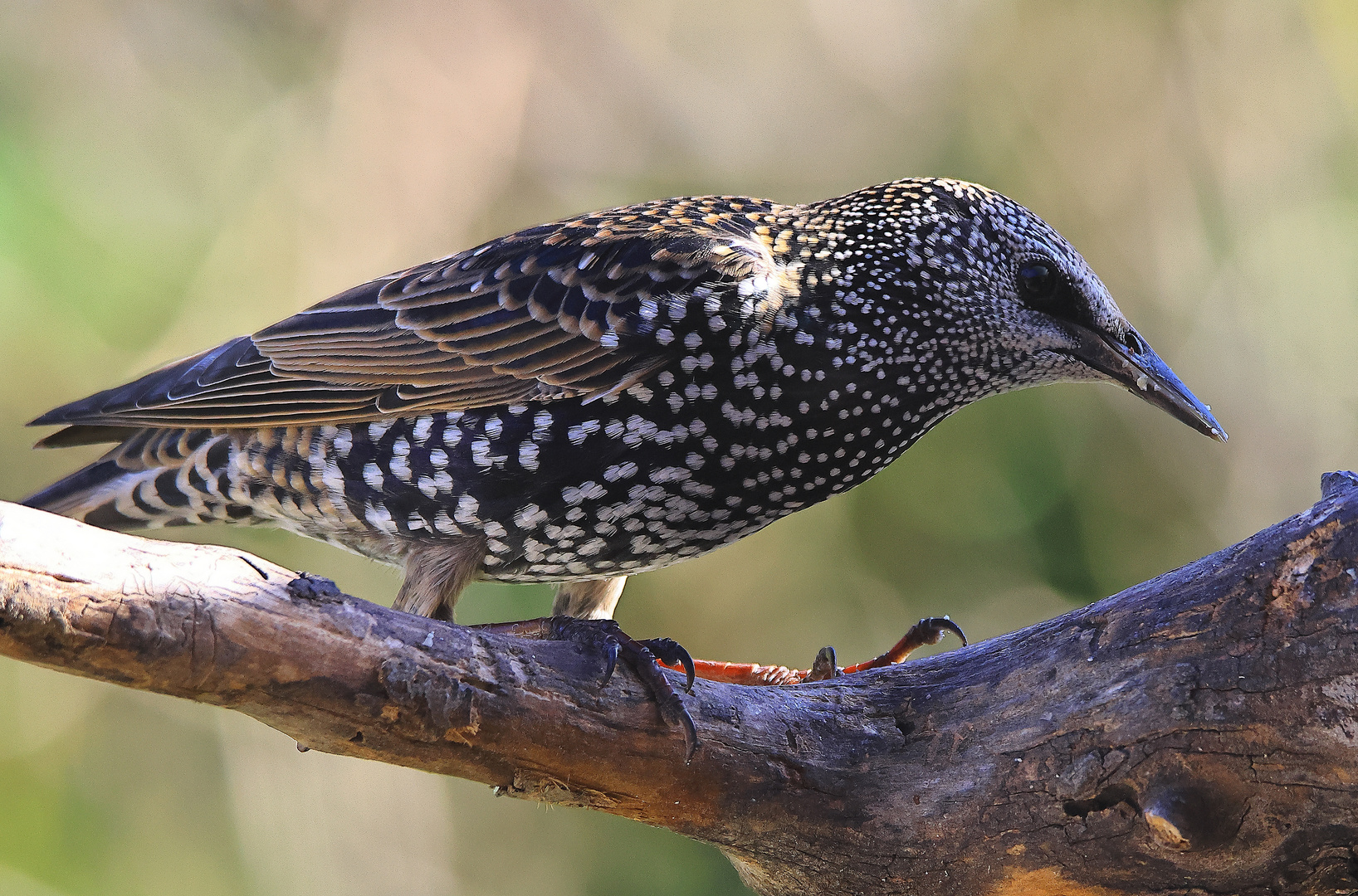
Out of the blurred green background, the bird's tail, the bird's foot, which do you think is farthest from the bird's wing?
the blurred green background

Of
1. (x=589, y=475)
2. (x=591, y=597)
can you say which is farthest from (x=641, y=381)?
(x=591, y=597)

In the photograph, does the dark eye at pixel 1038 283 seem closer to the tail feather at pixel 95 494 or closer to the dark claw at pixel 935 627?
the dark claw at pixel 935 627

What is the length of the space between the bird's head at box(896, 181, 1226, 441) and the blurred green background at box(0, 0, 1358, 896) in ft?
6.57

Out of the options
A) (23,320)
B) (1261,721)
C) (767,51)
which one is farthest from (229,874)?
(767,51)

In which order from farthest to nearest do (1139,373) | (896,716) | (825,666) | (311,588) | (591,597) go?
(591,597)
(825,666)
(1139,373)
(896,716)
(311,588)

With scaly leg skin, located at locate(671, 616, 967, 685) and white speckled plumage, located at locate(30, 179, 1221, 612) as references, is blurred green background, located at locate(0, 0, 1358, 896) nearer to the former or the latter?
scaly leg skin, located at locate(671, 616, 967, 685)

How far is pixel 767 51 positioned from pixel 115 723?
13.7 ft

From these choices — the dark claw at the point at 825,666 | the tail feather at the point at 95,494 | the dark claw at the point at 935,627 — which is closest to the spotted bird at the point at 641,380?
the tail feather at the point at 95,494

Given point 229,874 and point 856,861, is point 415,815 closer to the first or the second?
point 229,874

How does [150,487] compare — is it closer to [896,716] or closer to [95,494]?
[95,494]

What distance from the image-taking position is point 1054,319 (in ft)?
8.75

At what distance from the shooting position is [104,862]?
428 centimetres

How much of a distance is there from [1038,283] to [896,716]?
1.11m

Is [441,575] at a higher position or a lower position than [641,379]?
lower
